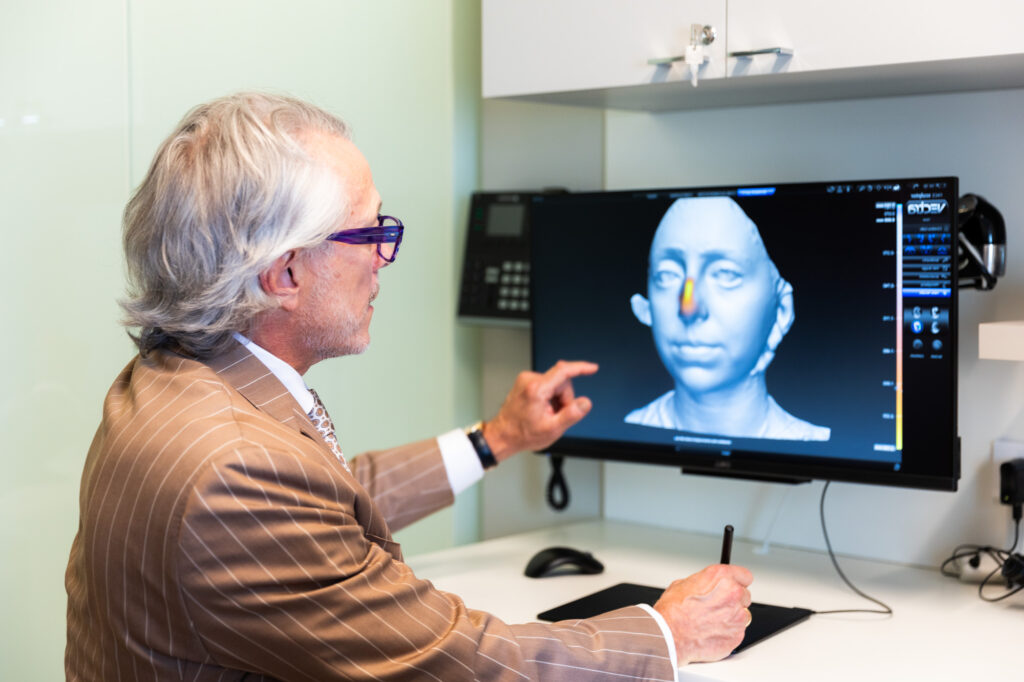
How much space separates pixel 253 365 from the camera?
4.01ft

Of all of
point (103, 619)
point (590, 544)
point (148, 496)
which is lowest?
point (590, 544)

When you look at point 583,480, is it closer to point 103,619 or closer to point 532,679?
point 532,679

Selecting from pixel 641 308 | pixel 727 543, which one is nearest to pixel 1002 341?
pixel 727 543

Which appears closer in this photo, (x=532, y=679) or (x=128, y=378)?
(x=532, y=679)

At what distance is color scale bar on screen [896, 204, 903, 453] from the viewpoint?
5.04 feet

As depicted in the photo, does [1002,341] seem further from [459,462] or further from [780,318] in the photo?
[459,462]

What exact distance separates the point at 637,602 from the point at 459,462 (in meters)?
0.38

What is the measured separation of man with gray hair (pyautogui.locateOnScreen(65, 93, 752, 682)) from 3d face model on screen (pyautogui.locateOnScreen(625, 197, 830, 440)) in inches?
15.4

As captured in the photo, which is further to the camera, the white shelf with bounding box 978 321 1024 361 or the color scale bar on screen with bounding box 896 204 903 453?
the color scale bar on screen with bounding box 896 204 903 453

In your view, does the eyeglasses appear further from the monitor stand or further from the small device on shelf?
the small device on shelf

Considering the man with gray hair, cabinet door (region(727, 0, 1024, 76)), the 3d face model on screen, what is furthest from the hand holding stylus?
cabinet door (region(727, 0, 1024, 76))

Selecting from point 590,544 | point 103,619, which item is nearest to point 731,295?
point 590,544

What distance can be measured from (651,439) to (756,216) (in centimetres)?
40

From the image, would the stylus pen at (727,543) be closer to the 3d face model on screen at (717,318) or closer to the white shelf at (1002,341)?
the 3d face model on screen at (717,318)
